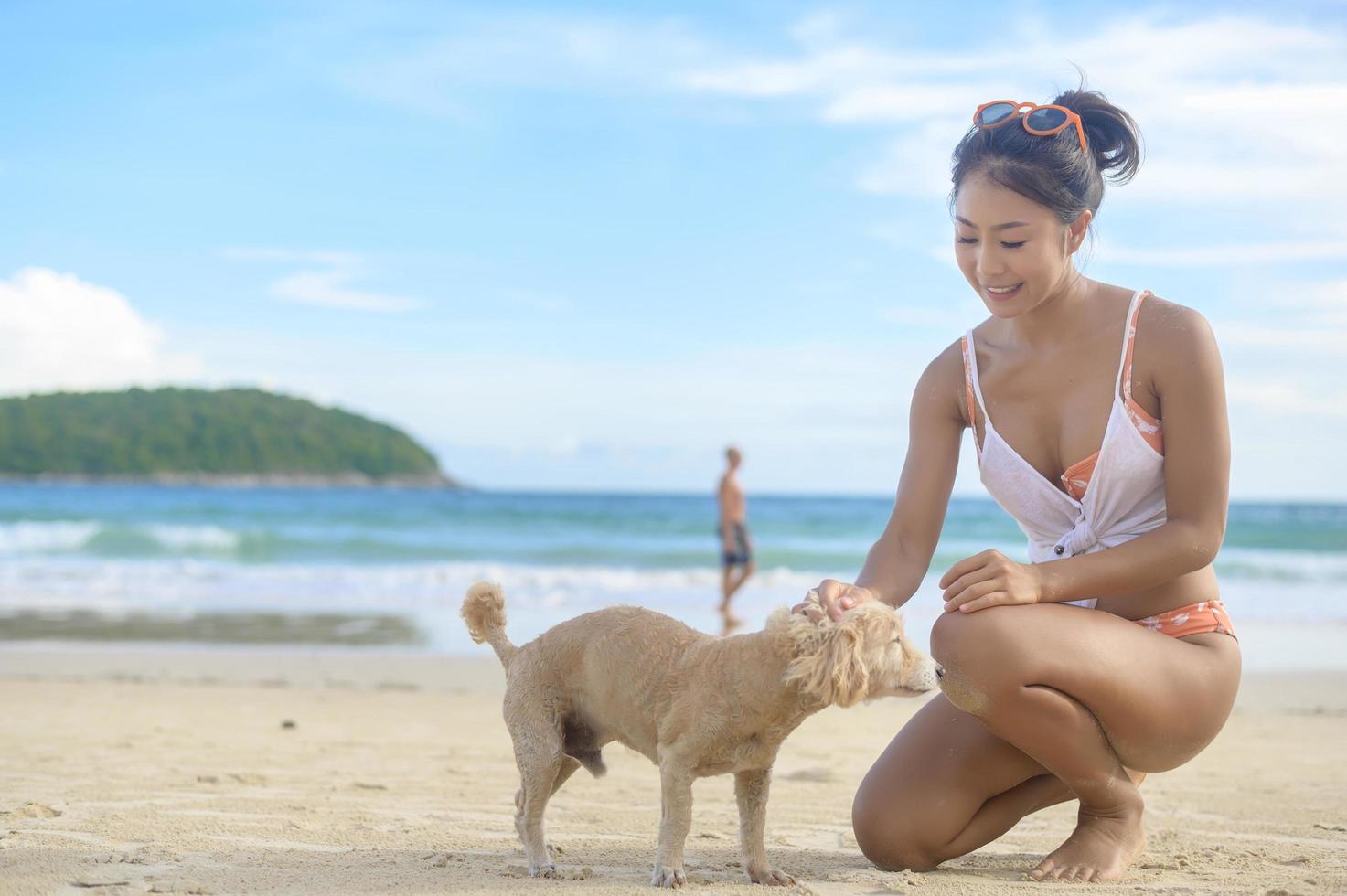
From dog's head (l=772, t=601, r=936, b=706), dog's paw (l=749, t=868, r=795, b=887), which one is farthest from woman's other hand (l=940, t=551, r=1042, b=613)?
dog's paw (l=749, t=868, r=795, b=887)

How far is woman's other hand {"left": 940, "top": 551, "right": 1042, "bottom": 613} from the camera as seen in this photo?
3.38 meters

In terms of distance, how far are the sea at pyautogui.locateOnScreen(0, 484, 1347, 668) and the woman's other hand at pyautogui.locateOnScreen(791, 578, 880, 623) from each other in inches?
329

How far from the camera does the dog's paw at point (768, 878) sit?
3.67m

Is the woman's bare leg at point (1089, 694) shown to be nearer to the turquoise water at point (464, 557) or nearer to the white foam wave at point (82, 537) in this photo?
the turquoise water at point (464, 557)

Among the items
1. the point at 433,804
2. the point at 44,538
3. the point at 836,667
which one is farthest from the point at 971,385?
the point at 44,538

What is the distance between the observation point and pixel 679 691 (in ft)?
11.6

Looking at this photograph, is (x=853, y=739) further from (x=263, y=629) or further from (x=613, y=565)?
(x=613, y=565)

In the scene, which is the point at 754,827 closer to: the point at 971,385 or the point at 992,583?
the point at 992,583

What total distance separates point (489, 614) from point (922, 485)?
1632 millimetres

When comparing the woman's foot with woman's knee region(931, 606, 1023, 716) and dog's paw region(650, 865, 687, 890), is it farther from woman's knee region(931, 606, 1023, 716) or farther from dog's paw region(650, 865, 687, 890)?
dog's paw region(650, 865, 687, 890)

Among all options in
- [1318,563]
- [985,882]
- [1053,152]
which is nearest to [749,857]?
[985,882]

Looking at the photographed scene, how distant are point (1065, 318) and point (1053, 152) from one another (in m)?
0.60

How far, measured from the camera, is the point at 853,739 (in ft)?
24.1

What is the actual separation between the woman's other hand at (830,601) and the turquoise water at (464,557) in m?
2.76
